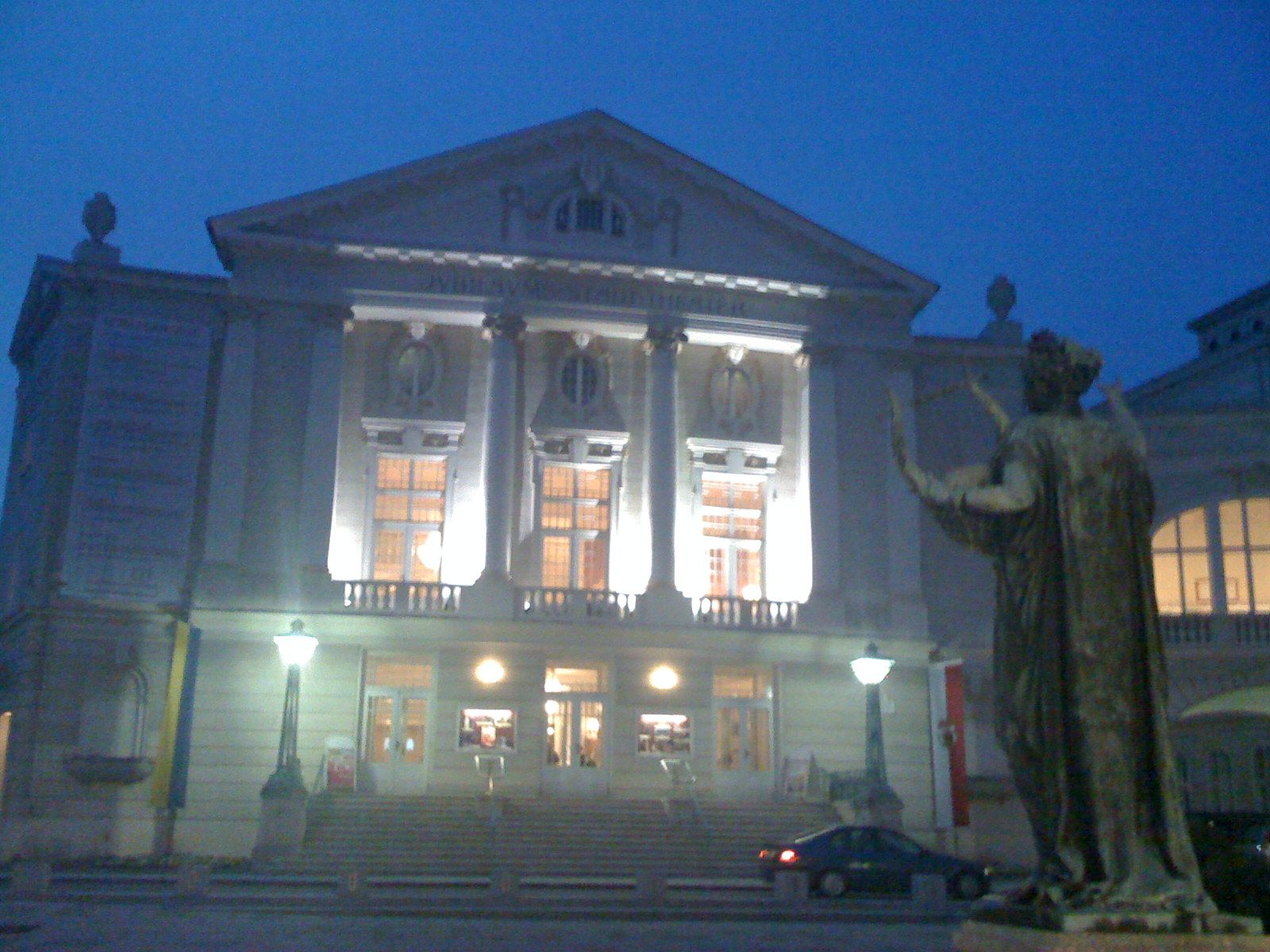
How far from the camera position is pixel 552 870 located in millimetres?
26516

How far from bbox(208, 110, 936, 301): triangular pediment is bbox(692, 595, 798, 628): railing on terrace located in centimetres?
823

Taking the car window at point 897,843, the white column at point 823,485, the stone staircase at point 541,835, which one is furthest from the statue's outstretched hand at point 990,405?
the white column at point 823,485

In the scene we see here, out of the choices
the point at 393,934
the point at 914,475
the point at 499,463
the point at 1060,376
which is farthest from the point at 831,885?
the point at 914,475

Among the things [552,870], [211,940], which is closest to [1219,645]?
[552,870]

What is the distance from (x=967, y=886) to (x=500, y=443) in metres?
15.2

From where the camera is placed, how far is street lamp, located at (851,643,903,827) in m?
25.7

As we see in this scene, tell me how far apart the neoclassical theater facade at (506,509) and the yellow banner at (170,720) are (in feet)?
0.39

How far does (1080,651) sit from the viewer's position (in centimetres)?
578

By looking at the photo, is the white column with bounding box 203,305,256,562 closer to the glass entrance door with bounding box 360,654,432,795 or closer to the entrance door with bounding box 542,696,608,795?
the glass entrance door with bounding box 360,654,432,795

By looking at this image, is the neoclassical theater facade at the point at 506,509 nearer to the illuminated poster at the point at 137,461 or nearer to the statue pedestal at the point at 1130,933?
the illuminated poster at the point at 137,461

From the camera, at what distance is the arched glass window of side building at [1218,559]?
3431 centimetres

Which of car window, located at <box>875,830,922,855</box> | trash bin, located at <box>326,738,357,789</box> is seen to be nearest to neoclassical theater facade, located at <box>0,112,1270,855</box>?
trash bin, located at <box>326,738,357,789</box>

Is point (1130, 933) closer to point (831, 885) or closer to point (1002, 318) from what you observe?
point (831, 885)

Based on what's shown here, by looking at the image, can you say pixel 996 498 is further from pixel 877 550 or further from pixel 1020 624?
pixel 877 550
